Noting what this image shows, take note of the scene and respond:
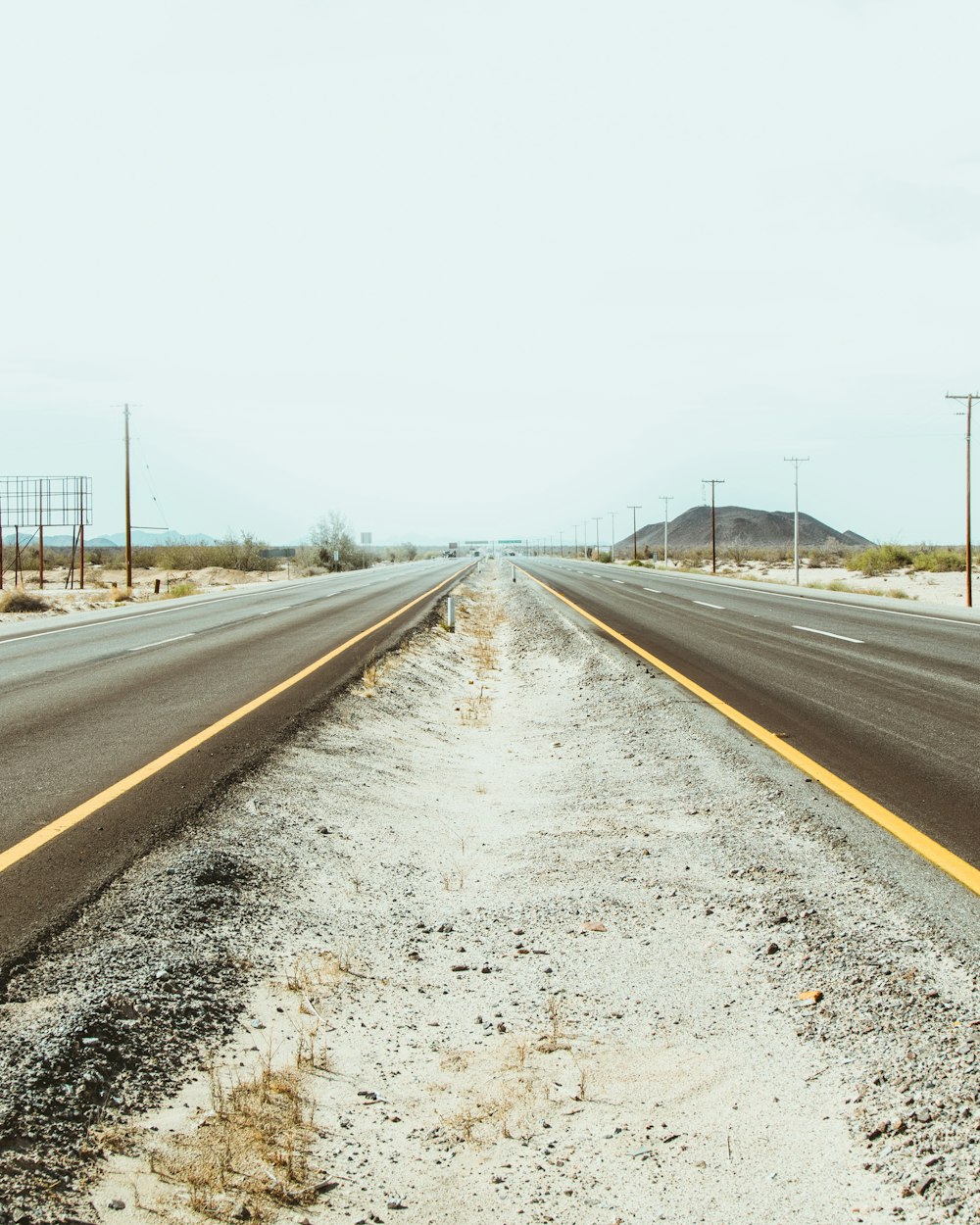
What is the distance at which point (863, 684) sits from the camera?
455 inches

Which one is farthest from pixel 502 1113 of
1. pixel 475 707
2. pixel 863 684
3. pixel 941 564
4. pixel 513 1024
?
pixel 941 564

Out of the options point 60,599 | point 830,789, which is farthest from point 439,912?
point 60,599

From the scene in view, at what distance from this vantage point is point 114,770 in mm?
7078

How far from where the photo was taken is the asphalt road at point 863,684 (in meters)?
6.59

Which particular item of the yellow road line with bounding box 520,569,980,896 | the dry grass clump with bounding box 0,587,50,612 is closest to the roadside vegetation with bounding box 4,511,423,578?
the dry grass clump with bounding box 0,587,50,612

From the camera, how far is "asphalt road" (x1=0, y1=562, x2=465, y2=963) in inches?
195

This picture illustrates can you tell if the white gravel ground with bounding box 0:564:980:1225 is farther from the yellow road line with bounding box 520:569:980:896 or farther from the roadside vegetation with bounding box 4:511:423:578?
the roadside vegetation with bounding box 4:511:423:578

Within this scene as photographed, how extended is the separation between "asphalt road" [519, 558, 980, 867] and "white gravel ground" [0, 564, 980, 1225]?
0.90m

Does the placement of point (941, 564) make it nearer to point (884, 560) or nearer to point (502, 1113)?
point (884, 560)

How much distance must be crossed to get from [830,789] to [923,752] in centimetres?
170

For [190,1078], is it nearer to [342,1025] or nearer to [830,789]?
[342,1025]

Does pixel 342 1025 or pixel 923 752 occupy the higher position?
pixel 923 752

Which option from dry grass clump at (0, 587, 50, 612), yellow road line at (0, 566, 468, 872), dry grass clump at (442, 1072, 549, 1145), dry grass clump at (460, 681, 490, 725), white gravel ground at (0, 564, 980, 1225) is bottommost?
dry grass clump at (442, 1072, 549, 1145)

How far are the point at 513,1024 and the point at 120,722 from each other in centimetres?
665
